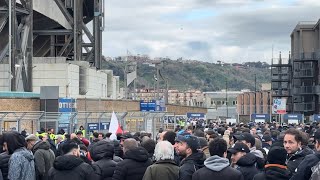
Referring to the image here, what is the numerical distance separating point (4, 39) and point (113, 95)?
964 inches

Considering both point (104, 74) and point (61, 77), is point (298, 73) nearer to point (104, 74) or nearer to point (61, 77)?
point (104, 74)

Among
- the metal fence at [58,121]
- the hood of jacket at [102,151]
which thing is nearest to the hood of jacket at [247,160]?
the hood of jacket at [102,151]

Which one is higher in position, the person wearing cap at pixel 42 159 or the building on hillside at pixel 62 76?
the building on hillside at pixel 62 76

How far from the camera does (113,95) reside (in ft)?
254

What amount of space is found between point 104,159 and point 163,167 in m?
1.46

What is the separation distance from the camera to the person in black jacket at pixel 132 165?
9.80 m

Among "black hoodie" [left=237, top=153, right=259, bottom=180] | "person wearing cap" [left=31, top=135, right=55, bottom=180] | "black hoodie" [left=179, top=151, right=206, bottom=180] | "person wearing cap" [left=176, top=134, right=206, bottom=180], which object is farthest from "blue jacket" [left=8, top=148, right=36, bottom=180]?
"black hoodie" [left=237, top=153, right=259, bottom=180]

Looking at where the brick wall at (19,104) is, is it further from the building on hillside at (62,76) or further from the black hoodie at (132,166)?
the black hoodie at (132,166)

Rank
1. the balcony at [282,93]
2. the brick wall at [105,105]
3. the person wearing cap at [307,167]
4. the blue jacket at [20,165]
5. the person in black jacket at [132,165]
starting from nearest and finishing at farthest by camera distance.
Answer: the person wearing cap at [307,167] < the person in black jacket at [132,165] < the blue jacket at [20,165] < the brick wall at [105,105] < the balcony at [282,93]

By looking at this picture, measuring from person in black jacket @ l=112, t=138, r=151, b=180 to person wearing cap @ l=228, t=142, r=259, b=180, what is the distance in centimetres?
120

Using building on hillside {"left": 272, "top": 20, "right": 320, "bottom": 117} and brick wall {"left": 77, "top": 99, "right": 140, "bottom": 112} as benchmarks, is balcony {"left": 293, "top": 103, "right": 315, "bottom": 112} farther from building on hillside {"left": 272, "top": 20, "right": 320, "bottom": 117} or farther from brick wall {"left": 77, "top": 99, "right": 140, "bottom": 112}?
brick wall {"left": 77, "top": 99, "right": 140, "bottom": 112}

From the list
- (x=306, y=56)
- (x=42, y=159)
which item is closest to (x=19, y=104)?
(x=42, y=159)

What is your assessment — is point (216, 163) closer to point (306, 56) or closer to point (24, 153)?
point (24, 153)

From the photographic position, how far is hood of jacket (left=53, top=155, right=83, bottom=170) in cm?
962
